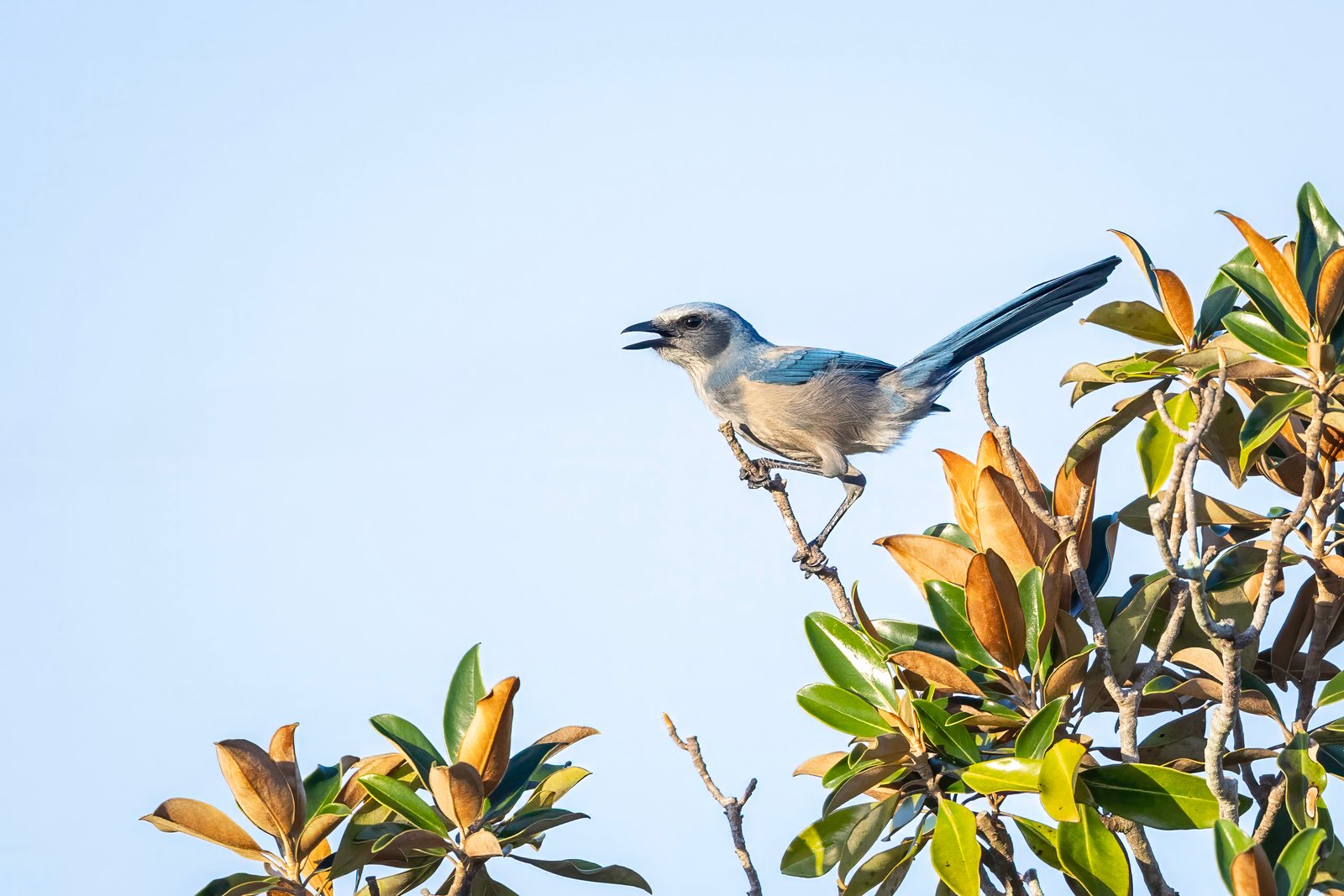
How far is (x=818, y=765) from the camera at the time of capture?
146 inches

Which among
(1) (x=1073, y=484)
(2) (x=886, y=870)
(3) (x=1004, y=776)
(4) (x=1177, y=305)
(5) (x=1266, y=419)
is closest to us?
(3) (x=1004, y=776)

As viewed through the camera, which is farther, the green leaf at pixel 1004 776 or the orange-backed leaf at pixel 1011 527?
the orange-backed leaf at pixel 1011 527

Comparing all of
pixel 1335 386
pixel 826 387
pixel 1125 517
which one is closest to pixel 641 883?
pixel 1125 517

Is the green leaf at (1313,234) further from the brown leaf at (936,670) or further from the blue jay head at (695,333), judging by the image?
the blue jay head at (695,333)

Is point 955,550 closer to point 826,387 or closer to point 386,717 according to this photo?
point 386,717

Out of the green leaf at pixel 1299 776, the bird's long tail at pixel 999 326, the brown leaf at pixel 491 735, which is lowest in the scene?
the green leaf at pixel 1299 776

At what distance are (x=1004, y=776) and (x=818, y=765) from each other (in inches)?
30.3

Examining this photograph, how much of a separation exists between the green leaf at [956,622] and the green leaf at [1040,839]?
0.42m

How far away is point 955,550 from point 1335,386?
1160 millimetres

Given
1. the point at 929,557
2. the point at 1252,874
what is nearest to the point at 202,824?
the point at 929,557

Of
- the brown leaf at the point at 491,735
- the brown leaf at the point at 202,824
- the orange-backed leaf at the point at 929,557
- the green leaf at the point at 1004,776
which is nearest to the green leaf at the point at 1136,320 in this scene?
the orange-backed leaf at the point at 929,557

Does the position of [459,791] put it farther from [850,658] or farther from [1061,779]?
[1061,779]

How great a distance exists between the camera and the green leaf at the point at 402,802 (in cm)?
343

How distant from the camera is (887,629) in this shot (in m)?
3.71
